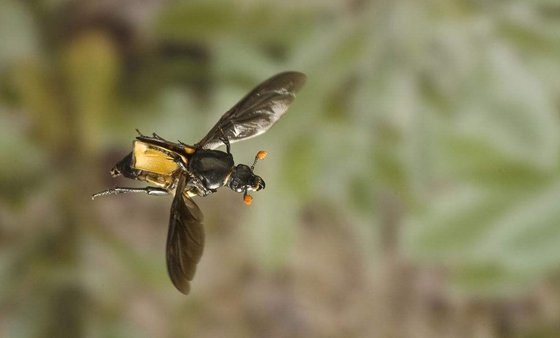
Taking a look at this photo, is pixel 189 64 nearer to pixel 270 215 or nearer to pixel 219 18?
pixel 219 18

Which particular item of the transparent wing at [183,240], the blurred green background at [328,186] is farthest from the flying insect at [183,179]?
the blurred green background at [328,186]

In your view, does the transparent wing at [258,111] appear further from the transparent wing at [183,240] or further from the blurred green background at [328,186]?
the blurred green background at [328,186]

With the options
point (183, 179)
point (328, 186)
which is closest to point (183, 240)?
point (183, 179)

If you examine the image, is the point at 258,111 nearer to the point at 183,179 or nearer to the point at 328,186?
the point at 183,179

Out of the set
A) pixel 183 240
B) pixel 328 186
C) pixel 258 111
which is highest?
pixel 328 186

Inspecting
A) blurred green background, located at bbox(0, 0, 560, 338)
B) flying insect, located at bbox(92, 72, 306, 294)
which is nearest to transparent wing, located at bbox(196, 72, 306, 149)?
flying insect, located at bbox(92, 72, 306, 294)

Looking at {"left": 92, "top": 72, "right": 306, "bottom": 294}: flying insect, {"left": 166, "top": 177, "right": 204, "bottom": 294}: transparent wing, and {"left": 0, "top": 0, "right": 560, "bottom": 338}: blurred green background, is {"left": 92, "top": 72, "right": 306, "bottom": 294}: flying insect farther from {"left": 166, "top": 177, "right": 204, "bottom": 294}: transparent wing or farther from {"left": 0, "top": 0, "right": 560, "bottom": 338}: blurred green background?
{"left": 0, "top": 0, "right": 560, "bottom": 338}: blurred green background
